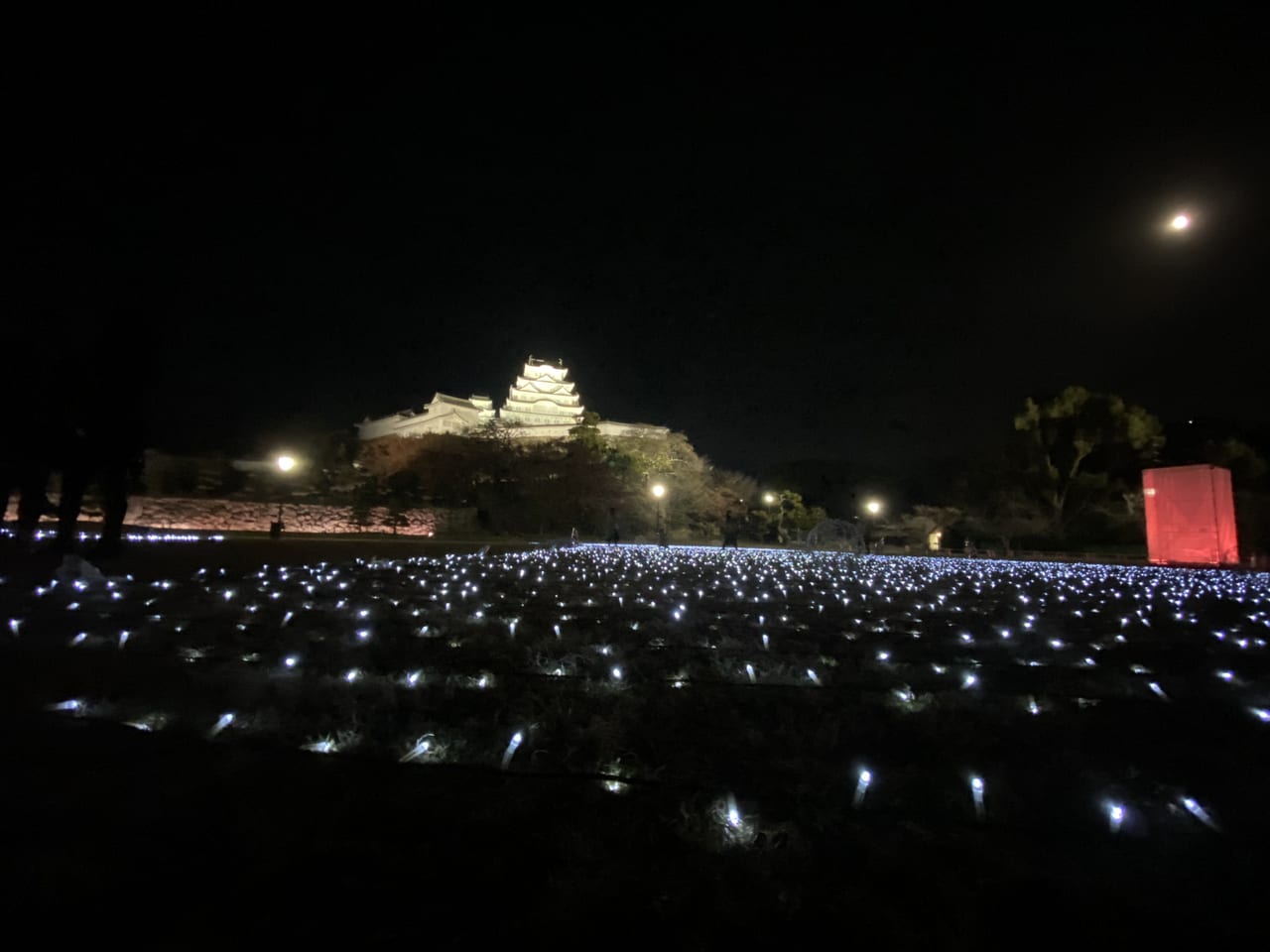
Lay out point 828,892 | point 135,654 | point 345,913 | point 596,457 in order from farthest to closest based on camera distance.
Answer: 1. point 596,457
2. point 135,654
3. point 828,892
4. point 345,913

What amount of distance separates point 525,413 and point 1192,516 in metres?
42.5

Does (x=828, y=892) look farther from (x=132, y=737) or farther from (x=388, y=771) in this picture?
(x=132, y=737)

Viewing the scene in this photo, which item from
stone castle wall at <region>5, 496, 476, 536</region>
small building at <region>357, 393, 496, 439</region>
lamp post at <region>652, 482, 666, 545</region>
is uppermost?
small building at <region>357, 393, 496, 439</region>

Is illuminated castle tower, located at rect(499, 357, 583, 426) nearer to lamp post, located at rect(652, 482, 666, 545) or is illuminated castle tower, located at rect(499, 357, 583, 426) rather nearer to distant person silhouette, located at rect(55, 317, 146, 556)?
lamp post, located at rect(652, 482, 666, 545)

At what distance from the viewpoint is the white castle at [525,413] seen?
46.9m

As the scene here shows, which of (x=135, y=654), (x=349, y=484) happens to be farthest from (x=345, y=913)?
(x=349, y=484)

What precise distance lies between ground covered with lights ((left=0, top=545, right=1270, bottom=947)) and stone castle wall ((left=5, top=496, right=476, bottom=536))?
20.9 meters

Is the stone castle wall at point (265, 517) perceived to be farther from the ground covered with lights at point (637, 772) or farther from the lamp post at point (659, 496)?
the ground covered with lights at point (637, 772)

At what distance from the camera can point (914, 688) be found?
3.97 metres

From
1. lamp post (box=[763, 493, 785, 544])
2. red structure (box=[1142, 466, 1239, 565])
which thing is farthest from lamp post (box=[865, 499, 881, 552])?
red structure (box=[1142, 466, 1239, 565])

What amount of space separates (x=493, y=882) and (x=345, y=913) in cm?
38

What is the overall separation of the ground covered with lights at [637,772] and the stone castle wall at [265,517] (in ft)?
68.6

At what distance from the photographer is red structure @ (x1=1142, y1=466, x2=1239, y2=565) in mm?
17203

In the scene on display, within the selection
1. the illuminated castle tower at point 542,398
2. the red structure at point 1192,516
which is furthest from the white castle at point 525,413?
the red structure at point 1192,516
